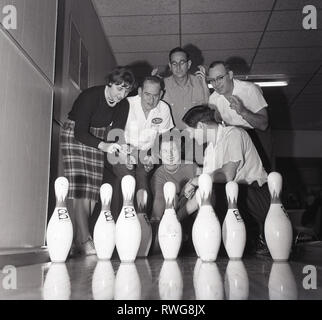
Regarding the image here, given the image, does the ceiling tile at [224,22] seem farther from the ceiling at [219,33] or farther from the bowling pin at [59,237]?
the bowling pin at [59,237]

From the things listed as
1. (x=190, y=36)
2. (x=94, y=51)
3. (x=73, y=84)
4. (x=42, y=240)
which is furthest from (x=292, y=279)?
(x=190, y=36)

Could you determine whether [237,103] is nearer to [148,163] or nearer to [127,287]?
[148,163]

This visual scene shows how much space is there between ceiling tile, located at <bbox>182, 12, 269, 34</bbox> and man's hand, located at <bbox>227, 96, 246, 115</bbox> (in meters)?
1.23

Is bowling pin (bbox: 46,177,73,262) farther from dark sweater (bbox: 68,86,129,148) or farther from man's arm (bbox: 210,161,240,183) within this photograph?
man's arm (bbox: 210,161,240,183)

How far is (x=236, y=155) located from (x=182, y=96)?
68 cm

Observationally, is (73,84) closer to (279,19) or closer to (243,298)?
(279,19)

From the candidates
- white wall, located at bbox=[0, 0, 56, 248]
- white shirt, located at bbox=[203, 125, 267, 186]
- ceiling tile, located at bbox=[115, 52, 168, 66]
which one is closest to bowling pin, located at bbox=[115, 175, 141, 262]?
white wall, located at bbox=[0, 0, 56, 248]

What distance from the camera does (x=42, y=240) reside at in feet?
8.01

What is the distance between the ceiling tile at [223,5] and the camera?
374cm

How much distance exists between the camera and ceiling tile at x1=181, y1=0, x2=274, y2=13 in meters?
3.74

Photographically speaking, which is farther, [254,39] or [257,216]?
[254,39]

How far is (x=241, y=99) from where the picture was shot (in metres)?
3.15

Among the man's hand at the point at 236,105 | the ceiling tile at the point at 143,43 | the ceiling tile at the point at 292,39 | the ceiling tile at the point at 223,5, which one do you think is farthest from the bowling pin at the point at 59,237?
the ceiling tile at the point at 292,39

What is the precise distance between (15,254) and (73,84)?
1621mm
